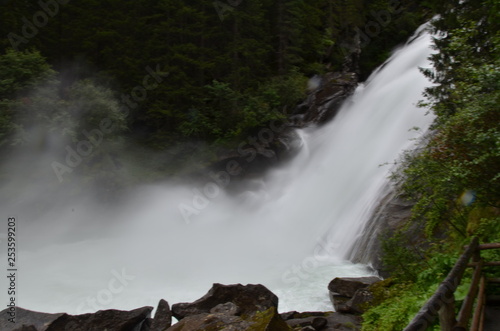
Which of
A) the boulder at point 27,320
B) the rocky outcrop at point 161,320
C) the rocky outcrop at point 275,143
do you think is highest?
the rocky outcrop at point 275,143

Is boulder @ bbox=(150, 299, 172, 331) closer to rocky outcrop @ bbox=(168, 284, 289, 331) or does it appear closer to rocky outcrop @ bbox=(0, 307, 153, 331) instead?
rocky outcrop @ bbox=(168, 284, 289, 331)

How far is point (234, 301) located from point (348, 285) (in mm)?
2696

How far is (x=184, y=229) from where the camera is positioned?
18.0m

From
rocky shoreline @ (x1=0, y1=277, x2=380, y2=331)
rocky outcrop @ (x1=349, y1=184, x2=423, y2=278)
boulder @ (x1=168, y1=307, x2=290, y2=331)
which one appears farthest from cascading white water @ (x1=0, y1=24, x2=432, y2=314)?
boulder @ (x1=168, y1=307, x2=290, y2=331)

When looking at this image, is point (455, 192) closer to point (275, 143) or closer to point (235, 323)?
point (235, 323)

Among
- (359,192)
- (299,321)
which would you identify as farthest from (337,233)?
(299,321)

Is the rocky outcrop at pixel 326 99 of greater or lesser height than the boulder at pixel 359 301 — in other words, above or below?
above

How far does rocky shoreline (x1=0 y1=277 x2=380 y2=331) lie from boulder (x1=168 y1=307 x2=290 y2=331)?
1.46ft

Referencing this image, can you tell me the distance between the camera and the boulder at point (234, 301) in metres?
8.27

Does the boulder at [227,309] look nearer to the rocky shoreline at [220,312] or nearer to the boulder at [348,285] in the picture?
the rocky shoreline at [220,312]

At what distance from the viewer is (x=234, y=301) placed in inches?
331

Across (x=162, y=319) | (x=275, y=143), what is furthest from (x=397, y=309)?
(x=275, y=143)

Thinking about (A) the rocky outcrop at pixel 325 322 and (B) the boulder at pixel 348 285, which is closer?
(A) the rocky outcrop at pixel 325 322

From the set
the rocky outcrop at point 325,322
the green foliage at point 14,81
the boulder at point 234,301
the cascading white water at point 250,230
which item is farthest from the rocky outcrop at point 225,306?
the green foliage at point 14,81
